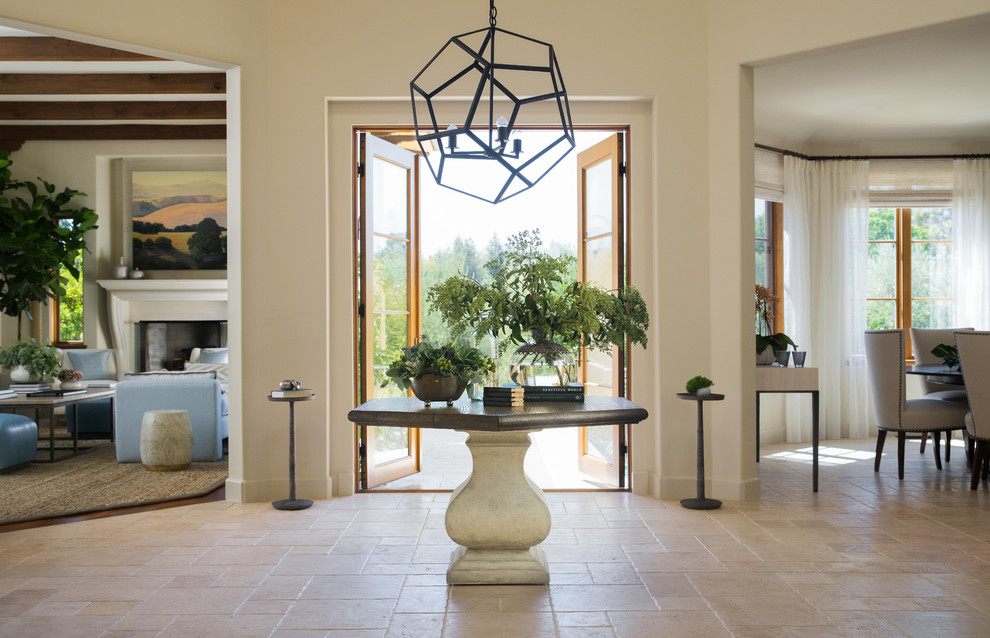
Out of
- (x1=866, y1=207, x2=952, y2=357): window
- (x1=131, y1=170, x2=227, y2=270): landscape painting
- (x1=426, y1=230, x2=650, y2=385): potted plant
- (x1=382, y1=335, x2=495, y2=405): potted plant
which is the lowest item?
(x1=382, y1=335, x2=495, y2=405): potted plant

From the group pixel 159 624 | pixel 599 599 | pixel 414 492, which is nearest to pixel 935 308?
pixel 414 492

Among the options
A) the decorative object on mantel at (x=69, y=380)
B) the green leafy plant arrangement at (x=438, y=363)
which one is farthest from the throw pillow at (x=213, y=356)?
the green leafy plant arrangement at (x=438, y=363)

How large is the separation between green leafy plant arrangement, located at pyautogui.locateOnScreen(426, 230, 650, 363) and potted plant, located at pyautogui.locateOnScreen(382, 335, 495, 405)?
0.12m

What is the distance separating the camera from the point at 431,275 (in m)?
11.1

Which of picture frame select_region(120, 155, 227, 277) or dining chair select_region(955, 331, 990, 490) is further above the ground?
picture frame select_region(120, 155, 227, 277)

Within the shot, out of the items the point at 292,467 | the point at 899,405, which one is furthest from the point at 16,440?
the point at 899,405

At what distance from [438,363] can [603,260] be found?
8.01ft

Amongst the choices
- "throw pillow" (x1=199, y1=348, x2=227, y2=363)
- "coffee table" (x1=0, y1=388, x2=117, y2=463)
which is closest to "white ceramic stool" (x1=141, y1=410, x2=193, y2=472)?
"coffee table" (x1=0, y1=388, x2=117, y2=463)

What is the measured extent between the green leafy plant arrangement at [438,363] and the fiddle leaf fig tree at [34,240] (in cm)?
706

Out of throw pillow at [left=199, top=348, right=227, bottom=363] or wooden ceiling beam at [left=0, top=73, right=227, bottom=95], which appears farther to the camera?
throw pillow at [left=199, top=348, right=227, bottom=363]

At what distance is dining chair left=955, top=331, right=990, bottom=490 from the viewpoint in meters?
4.90

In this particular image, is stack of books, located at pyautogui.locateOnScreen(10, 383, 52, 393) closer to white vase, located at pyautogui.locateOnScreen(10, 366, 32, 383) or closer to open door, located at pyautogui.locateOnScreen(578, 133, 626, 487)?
white vase, located at pyautogui.locateOnScreen(10, 366, 32, 383)

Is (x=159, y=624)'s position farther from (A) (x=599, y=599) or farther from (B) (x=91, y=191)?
(B) (x=91, y=191)

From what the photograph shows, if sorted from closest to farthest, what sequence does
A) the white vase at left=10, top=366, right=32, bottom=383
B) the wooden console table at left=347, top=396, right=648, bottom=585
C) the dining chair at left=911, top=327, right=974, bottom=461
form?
the wooden console table at left=347, top=396, right=648, bottom=585 < the dining chair at left=911, top=327, right=974, bottom=461 < the white vase at left=10, top=366, right=32, bottom=383
